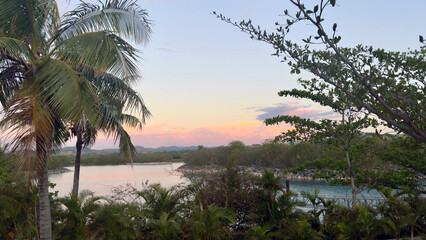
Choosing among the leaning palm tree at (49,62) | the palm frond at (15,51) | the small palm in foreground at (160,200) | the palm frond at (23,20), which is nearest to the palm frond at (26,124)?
the leaning palm tree at (49,62)

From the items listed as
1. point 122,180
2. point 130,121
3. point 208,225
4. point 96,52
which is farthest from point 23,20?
point 122,180

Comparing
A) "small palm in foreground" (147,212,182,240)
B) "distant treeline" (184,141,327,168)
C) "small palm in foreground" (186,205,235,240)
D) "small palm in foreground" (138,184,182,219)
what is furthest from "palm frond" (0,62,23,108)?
"distant treeline" (184,141,327,168)

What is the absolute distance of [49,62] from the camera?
20.9 ft

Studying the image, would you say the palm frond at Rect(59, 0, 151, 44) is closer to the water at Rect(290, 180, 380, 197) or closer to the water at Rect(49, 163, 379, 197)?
the water at Rect(49, 163, 379, 197)

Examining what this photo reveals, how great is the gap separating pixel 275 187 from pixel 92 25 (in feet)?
18.4

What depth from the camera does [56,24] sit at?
720cm

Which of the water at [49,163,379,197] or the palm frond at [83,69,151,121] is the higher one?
the palm frond at [83,69,151,121]

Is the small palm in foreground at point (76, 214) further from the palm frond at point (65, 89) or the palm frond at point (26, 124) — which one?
the palm frond at point (65, 89)

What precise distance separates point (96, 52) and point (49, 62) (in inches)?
35.0

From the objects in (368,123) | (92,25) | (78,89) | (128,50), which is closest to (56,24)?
(92,25)

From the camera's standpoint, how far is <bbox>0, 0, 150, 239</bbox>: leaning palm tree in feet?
19.4

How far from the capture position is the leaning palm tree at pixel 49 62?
5918 mm

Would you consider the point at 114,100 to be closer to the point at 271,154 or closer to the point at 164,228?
the point at 164,228

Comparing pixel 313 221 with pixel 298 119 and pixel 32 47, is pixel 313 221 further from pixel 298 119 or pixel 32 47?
pixel 32 47
